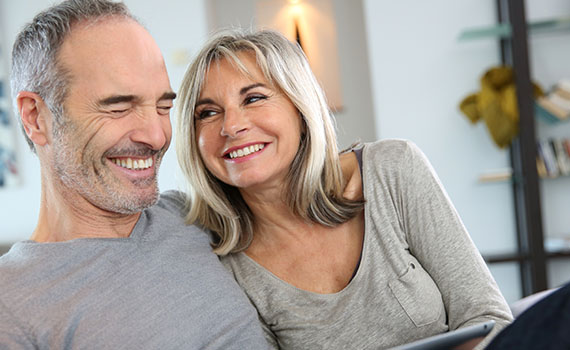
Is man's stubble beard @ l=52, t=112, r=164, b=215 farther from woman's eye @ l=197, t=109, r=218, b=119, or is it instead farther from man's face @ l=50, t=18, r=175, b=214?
woman's eye @ l=197, t=109, r=218, b=119

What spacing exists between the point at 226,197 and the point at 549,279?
2469 millimetres

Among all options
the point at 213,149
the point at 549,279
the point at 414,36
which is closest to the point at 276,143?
the point at 213,149

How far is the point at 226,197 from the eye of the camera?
162 cm

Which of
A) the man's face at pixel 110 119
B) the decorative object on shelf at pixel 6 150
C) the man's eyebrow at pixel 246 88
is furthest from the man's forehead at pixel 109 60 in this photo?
the decorative object on shelf at pixel 6 150

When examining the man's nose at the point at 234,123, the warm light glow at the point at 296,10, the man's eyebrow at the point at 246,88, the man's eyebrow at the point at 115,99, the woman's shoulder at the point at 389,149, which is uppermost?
the warm light glow at the point at 296,10

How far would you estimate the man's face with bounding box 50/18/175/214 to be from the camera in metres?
1.25

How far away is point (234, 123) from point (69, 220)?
0.46 m

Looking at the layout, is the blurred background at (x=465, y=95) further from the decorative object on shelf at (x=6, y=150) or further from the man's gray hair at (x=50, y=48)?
the man's gray hair at (x=50, y=48)

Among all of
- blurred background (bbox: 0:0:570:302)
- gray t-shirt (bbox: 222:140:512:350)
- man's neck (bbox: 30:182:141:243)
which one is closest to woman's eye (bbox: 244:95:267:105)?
gray t-shirt (bbox: 222:140:512:350)

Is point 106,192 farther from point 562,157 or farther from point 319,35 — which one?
point 319,35

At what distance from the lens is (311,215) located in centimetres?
153

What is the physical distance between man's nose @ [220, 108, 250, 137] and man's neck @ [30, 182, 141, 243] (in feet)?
1.12

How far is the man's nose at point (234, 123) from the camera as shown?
4.61 ft

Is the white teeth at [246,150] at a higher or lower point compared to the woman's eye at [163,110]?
lower
